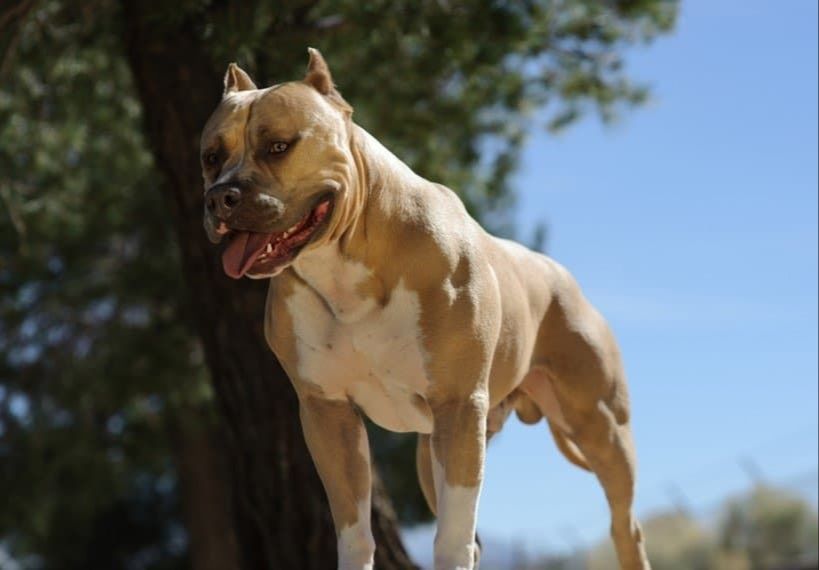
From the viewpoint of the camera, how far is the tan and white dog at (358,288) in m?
3.85

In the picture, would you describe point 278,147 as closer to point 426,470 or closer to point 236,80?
point 236,80

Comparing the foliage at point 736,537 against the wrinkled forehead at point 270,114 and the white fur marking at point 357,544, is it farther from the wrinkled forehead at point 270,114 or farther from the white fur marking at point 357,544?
the wrinkled forehead at point 270,114

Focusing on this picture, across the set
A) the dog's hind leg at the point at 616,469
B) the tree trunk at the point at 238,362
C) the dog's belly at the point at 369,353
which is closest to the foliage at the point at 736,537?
the tree trunk at the point at 238,362

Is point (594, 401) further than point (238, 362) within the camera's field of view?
No

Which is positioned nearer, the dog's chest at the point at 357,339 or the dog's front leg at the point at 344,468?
the dog's chest at the point at 357,339

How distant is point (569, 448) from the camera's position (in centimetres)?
545

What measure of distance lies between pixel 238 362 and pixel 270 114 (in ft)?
11.9

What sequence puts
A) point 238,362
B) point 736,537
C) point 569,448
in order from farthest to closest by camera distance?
point 736,537, point 238,362, point 569,448

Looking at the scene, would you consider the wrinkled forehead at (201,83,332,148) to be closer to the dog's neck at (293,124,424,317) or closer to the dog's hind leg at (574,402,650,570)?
the dog's neck at (293,124,424,317)

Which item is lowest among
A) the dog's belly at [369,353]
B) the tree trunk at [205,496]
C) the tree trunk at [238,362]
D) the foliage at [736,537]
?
the tree trunk at [205,496]

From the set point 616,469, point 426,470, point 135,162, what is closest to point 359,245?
point 426,470

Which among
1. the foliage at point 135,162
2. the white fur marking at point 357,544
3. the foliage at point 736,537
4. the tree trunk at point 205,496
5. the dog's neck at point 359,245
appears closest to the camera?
the dog's neck at point 359,245

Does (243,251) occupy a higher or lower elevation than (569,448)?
higher

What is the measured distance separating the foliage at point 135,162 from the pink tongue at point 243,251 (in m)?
3.19
